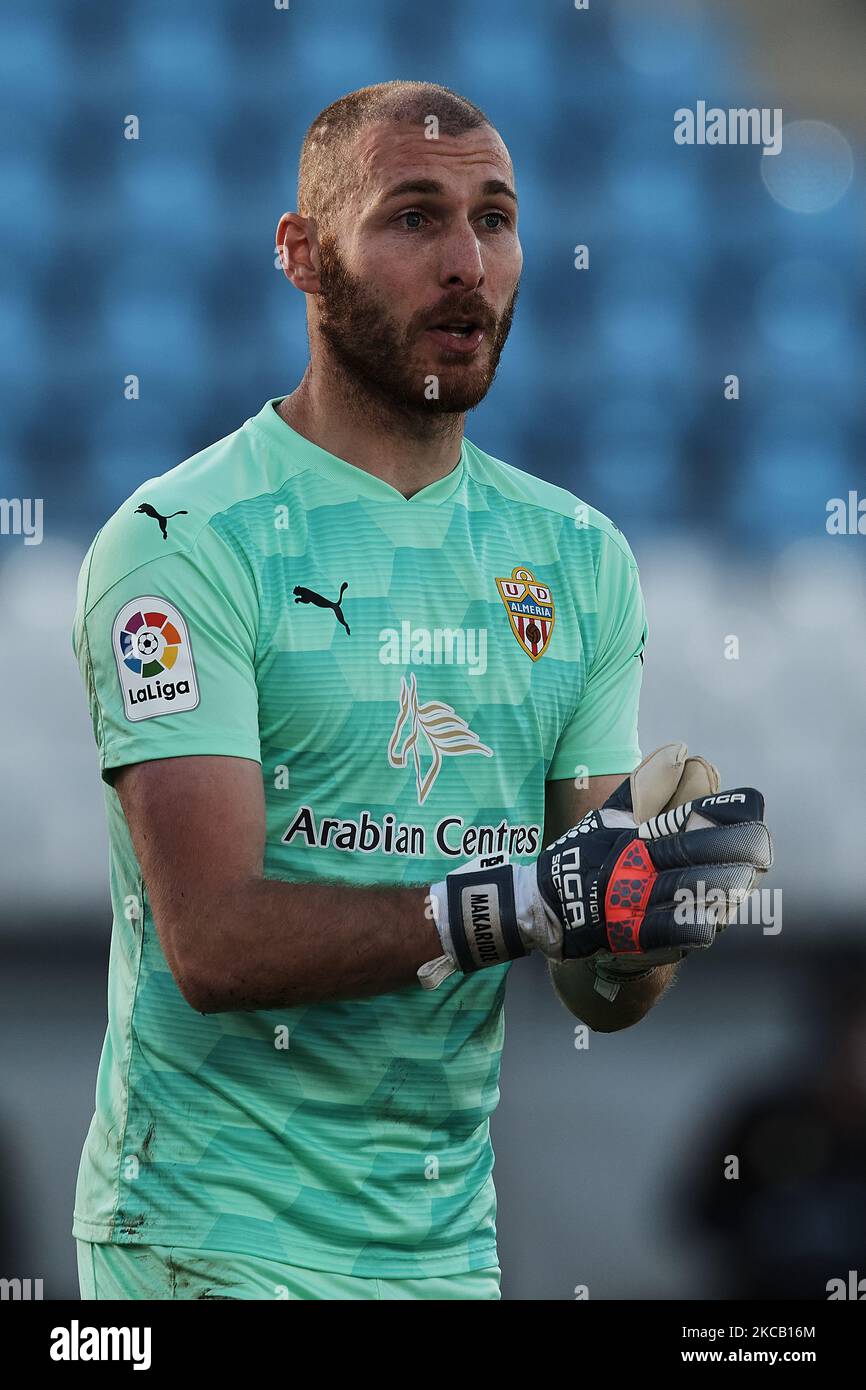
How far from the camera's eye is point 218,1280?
74.1 inches

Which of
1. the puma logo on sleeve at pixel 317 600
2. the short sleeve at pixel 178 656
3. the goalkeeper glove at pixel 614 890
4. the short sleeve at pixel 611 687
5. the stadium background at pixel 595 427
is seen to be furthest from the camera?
the stadium background at pixel 595 427

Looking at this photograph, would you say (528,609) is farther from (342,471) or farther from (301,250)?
(301,250)

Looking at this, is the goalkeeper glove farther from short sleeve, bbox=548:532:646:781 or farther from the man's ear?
the man's ear

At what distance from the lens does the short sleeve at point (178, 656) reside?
6.13ft

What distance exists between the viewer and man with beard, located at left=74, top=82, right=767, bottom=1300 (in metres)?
1.82

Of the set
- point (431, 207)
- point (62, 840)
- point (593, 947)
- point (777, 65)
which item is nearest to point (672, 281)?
point (777, 65)

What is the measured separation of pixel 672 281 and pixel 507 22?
0.93 metres

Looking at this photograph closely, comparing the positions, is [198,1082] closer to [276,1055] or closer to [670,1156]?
[276,1055]

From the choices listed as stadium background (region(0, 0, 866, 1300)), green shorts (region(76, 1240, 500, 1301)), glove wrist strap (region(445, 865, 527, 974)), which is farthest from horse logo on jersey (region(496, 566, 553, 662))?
stadium background (region(0, 0, 866, 1300))

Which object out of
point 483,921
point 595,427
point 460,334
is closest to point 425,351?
point 460,334

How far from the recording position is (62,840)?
4227mm

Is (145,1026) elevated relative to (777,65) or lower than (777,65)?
lower

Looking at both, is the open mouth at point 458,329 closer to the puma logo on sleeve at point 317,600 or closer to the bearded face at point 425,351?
the bearded face at point 425,351

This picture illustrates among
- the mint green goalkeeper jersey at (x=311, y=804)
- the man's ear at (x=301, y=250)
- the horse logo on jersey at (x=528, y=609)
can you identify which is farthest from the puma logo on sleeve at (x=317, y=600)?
the man's ear at (x=301, y=250)
